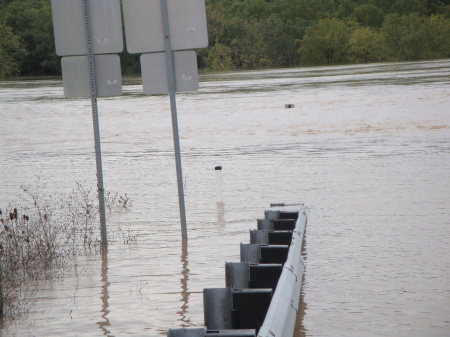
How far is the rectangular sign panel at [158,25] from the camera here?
11.4 metres

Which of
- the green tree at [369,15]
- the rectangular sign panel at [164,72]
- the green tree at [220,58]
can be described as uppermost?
the green tree at [369,15]

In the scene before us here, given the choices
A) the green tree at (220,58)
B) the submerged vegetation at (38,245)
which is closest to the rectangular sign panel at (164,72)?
the submerged vegetation at (38,245)

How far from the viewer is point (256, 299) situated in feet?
22.3

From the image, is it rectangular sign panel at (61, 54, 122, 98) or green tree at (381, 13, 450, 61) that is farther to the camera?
green tree at (381, 13, 450, 61)

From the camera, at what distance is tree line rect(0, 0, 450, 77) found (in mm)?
114875

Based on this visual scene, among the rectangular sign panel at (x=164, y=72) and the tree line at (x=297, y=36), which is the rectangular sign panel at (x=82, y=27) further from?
the tree line at (x=297, y=36)

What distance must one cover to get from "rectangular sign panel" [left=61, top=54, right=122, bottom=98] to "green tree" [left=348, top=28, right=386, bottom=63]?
10908 centimetres

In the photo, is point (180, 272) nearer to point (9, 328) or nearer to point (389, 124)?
point (9, 328)

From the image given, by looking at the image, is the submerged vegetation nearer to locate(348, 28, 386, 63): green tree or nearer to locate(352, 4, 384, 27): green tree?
locate(348, 28, 386, 63): green tree

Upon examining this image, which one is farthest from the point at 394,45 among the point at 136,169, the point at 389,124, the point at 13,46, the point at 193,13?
the point at 193,13

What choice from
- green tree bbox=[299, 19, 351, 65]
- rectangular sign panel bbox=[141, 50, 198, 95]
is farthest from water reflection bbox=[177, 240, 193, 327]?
green tree bbox=[299, 19, 351, 65]

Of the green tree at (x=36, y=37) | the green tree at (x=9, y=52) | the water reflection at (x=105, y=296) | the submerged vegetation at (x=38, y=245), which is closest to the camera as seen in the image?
the water reflection at (x=105, y=296)

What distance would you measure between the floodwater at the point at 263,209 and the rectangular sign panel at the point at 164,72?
6.43ft

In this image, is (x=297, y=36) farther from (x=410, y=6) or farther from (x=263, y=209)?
(x=263, y=209)
